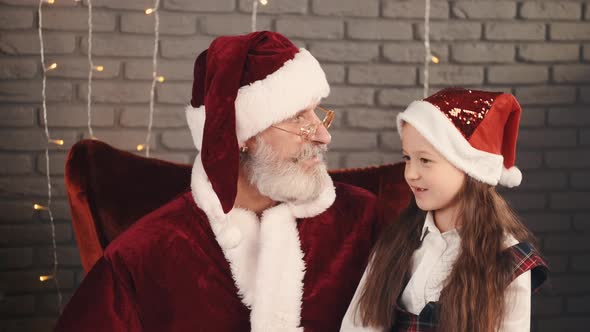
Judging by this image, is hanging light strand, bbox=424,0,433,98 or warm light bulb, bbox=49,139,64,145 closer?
warm light bulb, bbox=49,139,64,145

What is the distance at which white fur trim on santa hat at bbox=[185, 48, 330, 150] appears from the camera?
193 cm

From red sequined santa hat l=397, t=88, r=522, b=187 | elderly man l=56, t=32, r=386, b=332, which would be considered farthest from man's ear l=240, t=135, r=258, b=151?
red sequined santa hat l=397, t=88, r=522, b=187

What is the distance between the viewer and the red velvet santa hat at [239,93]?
A: 185 centimetres

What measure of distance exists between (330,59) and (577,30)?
3.39 feet

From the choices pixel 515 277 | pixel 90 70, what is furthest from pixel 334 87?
pixel 515 277

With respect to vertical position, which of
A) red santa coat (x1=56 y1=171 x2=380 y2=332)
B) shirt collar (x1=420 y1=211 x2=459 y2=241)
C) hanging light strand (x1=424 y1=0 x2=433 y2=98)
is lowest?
red santa coat (x1=56 y1=171 x2=380 y2=332)

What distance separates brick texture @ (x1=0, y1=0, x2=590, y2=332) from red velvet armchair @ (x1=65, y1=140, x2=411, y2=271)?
0.52 meters

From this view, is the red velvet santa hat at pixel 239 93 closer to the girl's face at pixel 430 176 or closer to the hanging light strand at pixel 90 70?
the girl's face at pixel 430 176

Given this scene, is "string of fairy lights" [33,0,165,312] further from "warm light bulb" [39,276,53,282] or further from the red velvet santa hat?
the red velvet santa hat

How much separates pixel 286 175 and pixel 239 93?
24 centimetres

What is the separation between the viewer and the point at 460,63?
2951 mm

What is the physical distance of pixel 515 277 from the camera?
162cm

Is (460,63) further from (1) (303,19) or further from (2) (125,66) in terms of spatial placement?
(2) (125,66)

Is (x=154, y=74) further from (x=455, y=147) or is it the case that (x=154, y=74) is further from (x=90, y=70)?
(x=455, y=147)
